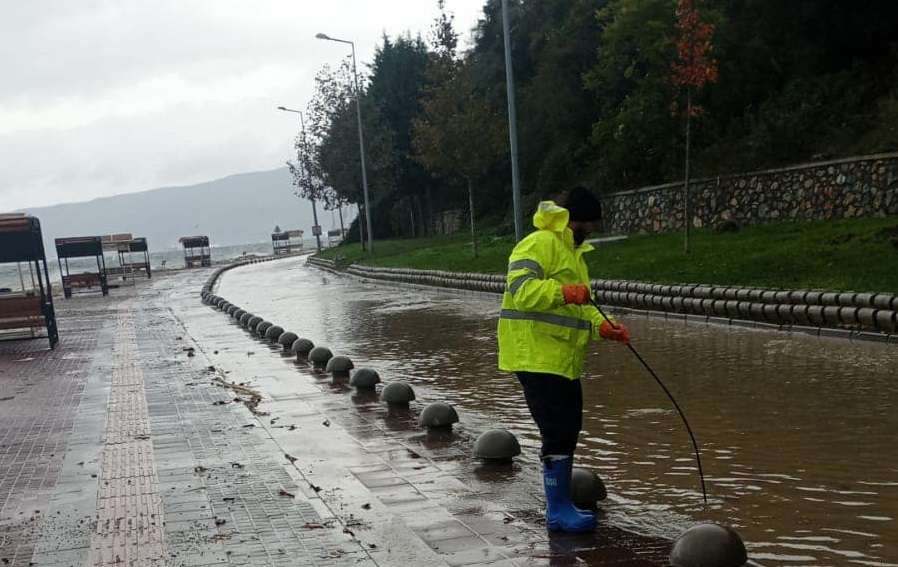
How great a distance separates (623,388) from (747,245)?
10.2 metres

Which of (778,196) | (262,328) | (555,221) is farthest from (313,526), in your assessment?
(778,196)

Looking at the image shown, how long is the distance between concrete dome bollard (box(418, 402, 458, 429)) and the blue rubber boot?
2768mm

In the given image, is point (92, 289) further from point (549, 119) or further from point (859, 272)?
point (859, 272)

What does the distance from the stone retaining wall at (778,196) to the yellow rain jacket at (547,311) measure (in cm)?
1497

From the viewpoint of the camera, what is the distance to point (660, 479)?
240 inches

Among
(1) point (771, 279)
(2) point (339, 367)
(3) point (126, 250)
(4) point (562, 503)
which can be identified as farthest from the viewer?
(3) point (126, 250)

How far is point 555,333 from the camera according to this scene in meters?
4.86

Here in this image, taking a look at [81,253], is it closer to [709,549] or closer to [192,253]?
[192,253]

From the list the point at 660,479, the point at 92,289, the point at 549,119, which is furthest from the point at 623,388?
the point at 92,289

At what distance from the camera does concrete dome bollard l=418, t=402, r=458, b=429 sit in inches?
305

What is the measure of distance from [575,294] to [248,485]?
9.80 feet

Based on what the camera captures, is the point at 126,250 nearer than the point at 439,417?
No

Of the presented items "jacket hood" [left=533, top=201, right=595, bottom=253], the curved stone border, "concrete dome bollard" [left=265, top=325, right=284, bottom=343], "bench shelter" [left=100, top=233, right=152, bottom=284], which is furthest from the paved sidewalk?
"bench shelter" [left=100, top=233, right=152, bottom=284]

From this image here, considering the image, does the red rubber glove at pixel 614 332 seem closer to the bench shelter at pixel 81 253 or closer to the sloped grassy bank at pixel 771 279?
the sloped grassy bank at pixel 771 279
